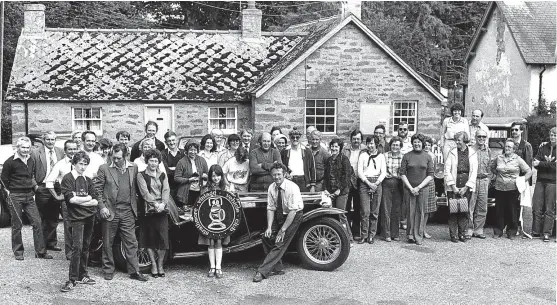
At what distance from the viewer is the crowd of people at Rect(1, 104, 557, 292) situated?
28.9 ft

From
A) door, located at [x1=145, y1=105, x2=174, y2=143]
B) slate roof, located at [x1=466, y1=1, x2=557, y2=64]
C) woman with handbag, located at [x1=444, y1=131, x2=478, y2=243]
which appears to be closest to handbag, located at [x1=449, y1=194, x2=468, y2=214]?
woman with handbag, located at [x1=444, y1=131, x2=478, y2=243]

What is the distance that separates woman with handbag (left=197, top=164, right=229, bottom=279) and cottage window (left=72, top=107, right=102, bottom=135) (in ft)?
40.4

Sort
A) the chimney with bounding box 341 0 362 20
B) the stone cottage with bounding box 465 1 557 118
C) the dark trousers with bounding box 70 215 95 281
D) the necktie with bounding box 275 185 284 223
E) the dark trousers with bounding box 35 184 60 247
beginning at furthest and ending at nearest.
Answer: the stone cottage with bounding box 465 1 557 118
the chimney with bounding box 341 0 362 20
the dark trousers with bounding box 35 184 60 247
the necktie with bounding box 275 185 284 223
the dark trousers with bounding box 70 215 95 281

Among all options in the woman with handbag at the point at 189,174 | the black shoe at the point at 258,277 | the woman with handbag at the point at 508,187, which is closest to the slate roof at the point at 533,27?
the woman with handbag at the point at 508,187

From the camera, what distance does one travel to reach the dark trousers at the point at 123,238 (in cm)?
880

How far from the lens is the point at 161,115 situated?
68.0 ft

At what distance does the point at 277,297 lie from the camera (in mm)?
8125

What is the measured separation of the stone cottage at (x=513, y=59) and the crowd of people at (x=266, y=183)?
15.6 metres

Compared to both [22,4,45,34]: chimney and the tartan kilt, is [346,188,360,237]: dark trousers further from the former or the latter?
[22,4,45,34]: chimney

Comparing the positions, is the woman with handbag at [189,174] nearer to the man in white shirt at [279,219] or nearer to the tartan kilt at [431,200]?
the man in white shirt at [279,219]

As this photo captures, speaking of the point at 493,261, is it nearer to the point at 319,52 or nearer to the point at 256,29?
the point at 319,52

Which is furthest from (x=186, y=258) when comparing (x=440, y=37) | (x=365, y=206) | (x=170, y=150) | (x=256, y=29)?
(x=440, y=37)

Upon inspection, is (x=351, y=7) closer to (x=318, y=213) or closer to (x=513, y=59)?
(x=513, y=59)

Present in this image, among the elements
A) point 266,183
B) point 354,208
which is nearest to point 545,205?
point 354,208
